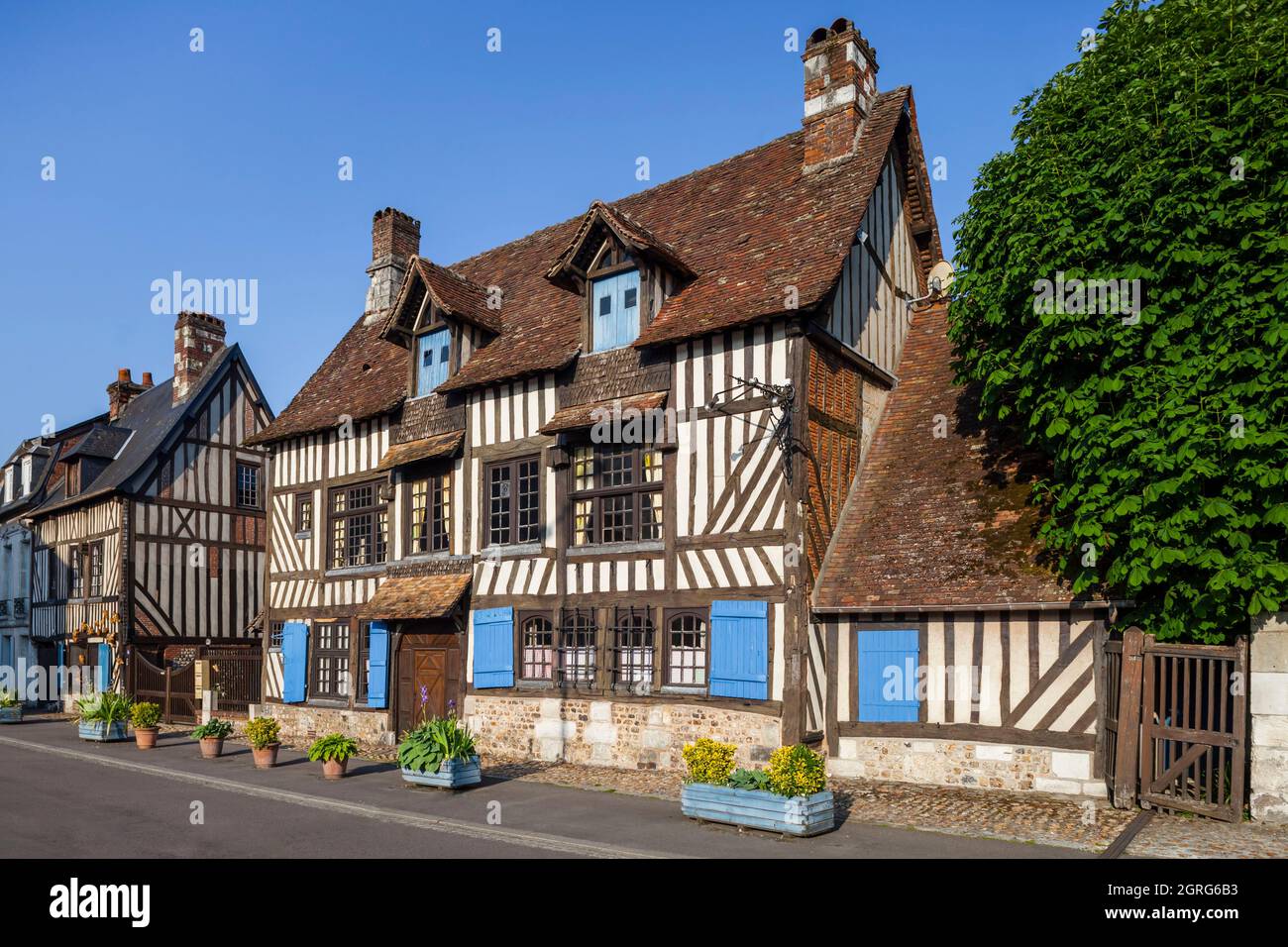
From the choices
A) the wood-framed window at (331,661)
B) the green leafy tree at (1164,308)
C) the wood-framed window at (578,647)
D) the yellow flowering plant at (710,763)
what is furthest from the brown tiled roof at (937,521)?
the wood-framed window at (331,661)

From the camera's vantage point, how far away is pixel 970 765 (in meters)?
12.7

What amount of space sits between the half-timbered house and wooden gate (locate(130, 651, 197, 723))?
550cm

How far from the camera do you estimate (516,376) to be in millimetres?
16719

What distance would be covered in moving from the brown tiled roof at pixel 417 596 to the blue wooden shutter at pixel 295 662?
2664mm

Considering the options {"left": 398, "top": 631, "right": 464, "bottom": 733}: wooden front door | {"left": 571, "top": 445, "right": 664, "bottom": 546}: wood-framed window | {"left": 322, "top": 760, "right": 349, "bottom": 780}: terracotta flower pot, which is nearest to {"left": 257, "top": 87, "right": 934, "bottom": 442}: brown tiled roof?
{"left": 571, "top": 445, "right": 664, "bottom": 546}: wood-framed window

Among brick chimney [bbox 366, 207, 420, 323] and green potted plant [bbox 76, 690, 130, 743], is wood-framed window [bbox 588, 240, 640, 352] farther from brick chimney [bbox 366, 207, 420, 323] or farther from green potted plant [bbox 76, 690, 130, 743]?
green potted plant [bbox 76, 690, 130, 743]

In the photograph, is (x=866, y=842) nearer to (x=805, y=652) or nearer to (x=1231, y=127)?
(x=805, y=652)

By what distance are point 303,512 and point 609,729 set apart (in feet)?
32.0

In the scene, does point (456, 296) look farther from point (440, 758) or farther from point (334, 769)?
point (440, 758)

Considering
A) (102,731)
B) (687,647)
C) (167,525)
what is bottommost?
(102,731)

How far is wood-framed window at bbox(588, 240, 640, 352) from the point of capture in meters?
15.9

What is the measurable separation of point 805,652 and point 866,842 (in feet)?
12.2

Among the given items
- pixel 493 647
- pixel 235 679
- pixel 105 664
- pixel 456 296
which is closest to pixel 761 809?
pixel 493 647
